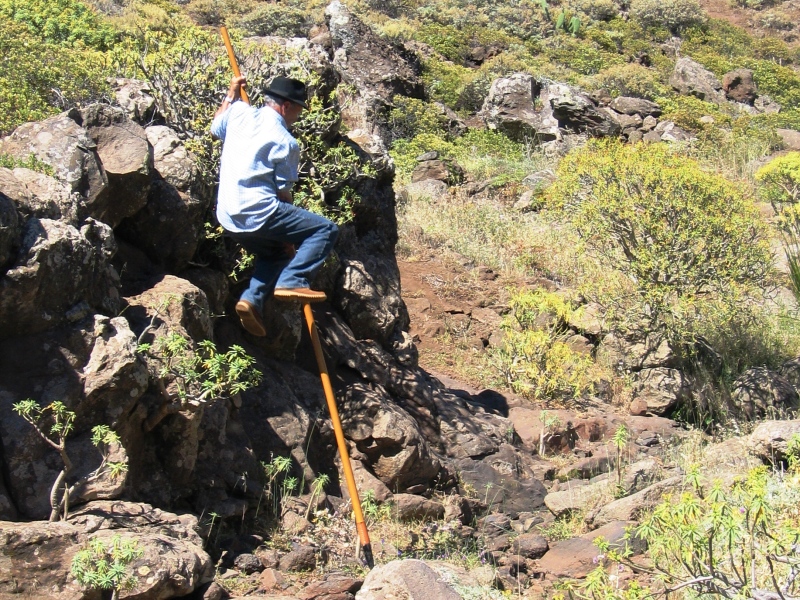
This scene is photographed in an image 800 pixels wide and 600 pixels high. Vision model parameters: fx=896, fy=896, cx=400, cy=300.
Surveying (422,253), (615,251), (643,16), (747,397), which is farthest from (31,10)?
(643,16)

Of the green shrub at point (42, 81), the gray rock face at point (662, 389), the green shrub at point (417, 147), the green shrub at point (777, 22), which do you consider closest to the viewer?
the green shrub at point (42, 81)

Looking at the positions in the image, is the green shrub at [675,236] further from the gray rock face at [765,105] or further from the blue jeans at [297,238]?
the gray rock face at [765,105]

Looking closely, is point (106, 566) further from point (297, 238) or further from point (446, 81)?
point (446, 81)

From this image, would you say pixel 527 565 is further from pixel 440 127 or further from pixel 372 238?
pixel 440 127

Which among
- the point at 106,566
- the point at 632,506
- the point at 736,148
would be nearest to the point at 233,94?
the point at 106,566

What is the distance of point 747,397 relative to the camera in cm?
937

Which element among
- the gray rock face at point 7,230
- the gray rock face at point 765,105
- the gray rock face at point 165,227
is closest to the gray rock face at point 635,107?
the gray rock face at point 765,105

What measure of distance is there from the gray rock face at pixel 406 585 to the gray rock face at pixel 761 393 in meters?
6.05

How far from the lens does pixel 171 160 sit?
245 inches

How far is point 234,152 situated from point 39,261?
121cm

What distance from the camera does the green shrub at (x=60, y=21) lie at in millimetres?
12891

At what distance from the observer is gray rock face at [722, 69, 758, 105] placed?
27.8m

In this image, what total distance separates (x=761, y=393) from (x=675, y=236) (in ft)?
6.20

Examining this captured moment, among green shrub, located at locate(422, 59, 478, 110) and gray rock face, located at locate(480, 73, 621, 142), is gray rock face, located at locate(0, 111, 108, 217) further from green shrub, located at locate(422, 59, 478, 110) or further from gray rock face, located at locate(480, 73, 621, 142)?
green shrub, located at locate(422, 59, 478, 110)
